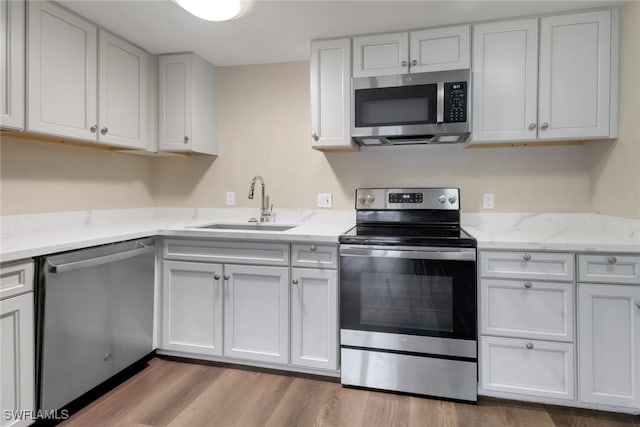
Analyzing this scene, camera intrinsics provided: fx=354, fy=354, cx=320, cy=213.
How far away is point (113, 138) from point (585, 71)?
2.89 meters

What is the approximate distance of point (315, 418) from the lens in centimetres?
174

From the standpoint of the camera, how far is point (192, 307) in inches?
88.4

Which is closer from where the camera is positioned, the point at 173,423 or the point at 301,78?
the point at 173,423

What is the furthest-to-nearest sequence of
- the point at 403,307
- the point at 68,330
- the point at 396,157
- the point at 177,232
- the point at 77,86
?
the point at 396,157 < the point at 177,232 < the point at 77,86 < the point at 403,307 < the point at 68,330

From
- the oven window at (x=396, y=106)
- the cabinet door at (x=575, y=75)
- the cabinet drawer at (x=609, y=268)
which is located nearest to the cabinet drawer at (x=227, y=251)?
the oven window at (x=396, y=106)

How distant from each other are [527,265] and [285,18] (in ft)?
6.33

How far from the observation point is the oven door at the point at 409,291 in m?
1.83

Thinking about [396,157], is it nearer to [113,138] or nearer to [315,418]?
[315,418]

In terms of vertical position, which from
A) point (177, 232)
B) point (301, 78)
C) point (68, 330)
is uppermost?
point (301, 78)

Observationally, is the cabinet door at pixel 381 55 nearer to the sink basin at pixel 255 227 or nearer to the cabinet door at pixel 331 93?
the cabinet door at pixel 331 93

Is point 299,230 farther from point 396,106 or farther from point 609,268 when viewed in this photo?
point 609,268

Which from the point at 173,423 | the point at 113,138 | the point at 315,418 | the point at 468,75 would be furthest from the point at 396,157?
the point at 173,423

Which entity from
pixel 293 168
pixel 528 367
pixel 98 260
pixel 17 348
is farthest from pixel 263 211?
pixel 528 367

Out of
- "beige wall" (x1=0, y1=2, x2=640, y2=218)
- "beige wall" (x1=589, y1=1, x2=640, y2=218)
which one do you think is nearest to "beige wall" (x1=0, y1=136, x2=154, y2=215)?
"beige wall" (x1=0, y1=2, x2=640, y2=218)
